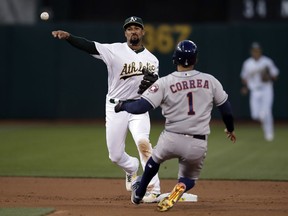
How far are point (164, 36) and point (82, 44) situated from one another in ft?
41.5

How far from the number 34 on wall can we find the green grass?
2338 mm

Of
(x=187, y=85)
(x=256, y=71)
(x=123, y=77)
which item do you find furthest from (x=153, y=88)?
(x=256, y=71)

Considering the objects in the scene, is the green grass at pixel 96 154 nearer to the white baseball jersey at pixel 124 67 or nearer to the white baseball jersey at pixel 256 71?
the white baseball jersey at pixel 256 71

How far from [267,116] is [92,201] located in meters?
8.96

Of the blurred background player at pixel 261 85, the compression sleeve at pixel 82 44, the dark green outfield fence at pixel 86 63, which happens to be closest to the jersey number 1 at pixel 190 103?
the compression sleeve at pixel 82 44

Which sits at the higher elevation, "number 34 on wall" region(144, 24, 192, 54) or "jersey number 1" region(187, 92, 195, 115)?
"jersey number 1" region(187, 92, 195, 115)

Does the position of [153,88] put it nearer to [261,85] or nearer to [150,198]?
[150,198]

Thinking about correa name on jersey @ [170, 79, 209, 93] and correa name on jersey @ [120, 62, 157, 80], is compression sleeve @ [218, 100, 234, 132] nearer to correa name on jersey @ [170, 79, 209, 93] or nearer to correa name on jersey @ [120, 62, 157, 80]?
correa name on jersey @ [170, 79, 209, 93]

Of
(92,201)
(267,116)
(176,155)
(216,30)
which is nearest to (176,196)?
(176,155)

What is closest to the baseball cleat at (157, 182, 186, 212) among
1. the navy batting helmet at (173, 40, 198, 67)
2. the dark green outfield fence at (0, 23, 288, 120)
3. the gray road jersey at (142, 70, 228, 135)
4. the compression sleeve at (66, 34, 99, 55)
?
the gray road jersey at (142, 70, 228, 135)

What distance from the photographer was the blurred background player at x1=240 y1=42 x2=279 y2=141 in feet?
58.5

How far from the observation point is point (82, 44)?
369 inches

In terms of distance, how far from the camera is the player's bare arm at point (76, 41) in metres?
9.26

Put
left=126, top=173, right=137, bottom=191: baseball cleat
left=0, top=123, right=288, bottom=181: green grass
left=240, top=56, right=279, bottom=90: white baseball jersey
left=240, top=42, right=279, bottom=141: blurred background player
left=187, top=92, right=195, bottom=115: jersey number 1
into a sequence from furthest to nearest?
left=240, top=56, right=279, bottom=90: white baseball jersey, left=240, top=42, right=279, bottom=141: blurred background player, left=0, top=123, right=288, bottom=181: green grass, left=126, top=173, right=137, bottom=191: baseball cleat, left=187, top=92, right=195, bottom=115: jersey number 1
